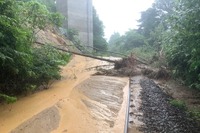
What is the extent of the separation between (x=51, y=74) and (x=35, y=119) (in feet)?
13.4

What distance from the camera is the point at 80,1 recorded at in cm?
3928

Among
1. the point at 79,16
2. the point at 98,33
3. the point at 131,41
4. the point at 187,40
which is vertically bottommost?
the point at 187,40

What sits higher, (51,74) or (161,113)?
(51,74)

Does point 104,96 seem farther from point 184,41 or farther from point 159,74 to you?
point 159,74

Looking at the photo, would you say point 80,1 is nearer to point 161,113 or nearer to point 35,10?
point 35,10

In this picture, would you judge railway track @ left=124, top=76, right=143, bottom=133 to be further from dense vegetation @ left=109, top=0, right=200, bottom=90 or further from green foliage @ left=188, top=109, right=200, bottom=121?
dense vegetation @ left=109, top=0, right=200, bottom=90

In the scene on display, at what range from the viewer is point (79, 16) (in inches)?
1539

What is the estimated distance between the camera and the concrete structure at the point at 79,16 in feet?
121

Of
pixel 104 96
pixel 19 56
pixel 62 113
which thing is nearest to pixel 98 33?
pixel 104 96

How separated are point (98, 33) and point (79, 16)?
1326 centimetres

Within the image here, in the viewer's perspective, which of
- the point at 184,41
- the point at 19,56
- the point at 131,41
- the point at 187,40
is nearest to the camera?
the point at 19,56

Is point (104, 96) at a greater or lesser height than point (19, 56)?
lesser

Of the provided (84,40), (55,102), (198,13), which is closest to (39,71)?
(55,102)

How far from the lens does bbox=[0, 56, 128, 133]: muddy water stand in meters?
8.01
